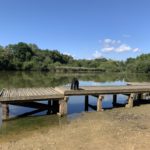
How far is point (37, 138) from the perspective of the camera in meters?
11.0

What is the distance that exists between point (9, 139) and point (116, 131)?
210 inches

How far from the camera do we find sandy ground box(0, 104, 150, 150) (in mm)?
9711

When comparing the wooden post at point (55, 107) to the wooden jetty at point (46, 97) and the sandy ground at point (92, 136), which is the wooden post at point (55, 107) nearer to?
the wooden jetty at point (46, 97)

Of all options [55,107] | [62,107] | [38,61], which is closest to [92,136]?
[62,107]

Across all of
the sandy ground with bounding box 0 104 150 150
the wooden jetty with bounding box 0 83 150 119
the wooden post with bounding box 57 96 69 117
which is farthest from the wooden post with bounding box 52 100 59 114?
the sandy ground with bounding box 0 104 150 150

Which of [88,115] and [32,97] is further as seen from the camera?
[88,115]

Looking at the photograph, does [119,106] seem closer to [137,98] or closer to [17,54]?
[137,98]

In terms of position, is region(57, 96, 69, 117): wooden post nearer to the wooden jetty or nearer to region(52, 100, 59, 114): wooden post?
the wooden jetty

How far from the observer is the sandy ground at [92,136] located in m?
9.71

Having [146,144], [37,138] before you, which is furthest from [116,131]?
[37,138]

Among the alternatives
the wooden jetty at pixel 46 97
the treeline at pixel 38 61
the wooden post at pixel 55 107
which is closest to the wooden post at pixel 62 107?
the wooden jetty at pixel 46 97

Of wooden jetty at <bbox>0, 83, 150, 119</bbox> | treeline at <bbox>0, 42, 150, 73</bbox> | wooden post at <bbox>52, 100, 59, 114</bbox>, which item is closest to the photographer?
wooden jetty at <bbox>0, 83, 150, 119</bbox>

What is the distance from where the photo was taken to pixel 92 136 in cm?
1106

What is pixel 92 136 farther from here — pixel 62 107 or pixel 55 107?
pixel 55 107
